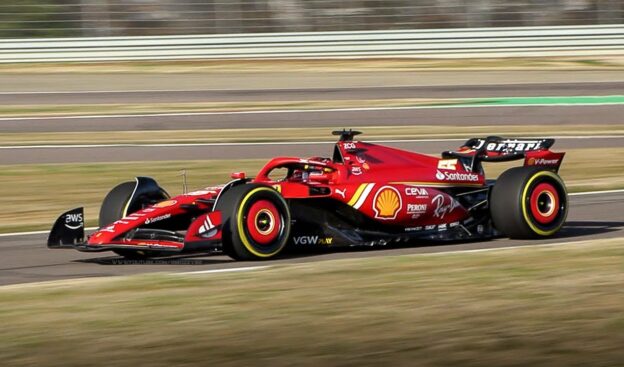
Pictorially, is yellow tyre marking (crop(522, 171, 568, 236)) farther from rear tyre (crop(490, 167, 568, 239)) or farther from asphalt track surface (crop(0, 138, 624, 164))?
asphalt track surface (crop(0, 138, 624, 164))

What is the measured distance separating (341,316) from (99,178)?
861 centimetres

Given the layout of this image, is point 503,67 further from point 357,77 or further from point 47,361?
point 47,361

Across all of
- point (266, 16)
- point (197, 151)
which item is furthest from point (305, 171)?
point (266, 16)

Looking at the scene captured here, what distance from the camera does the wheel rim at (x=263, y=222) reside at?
8.68 meters

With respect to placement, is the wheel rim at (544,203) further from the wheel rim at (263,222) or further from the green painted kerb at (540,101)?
the green painted kerb at (540,101)

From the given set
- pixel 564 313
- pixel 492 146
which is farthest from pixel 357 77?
pixel 564 313

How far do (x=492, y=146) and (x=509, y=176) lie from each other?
70cm

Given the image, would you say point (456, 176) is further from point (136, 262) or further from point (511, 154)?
point (136, 262)

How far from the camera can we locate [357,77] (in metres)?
25.3

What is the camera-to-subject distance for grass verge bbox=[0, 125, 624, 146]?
18047 millimetres

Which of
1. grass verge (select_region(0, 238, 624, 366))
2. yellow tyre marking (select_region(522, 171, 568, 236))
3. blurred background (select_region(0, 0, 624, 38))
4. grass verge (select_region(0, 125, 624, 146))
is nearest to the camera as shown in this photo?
grass verge (select_region(0, 238, 624, 366))

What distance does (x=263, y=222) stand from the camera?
877cm

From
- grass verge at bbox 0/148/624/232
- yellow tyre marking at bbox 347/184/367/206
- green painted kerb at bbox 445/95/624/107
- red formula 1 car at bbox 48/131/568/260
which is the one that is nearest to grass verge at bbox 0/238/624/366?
A: red formula 1 car at bbox 48/131/568/260

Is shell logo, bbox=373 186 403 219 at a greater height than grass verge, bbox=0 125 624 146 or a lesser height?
lesser
